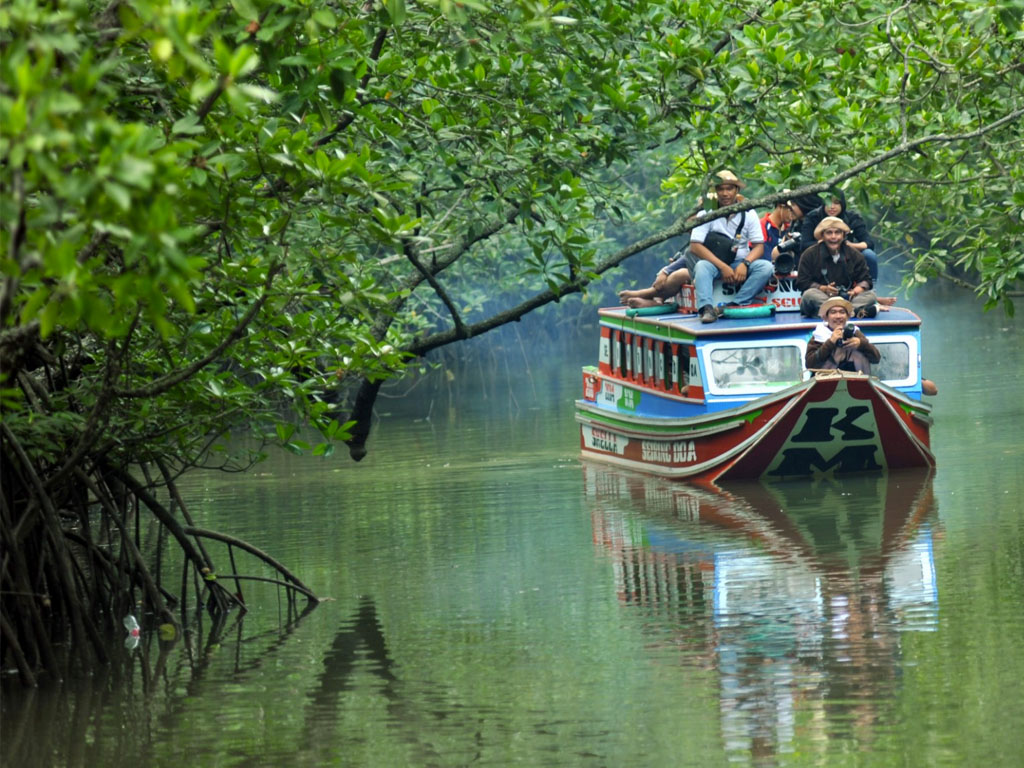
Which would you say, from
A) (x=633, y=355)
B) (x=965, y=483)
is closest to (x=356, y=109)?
(x=965, y=483)

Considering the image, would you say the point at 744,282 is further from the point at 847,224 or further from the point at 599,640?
the point at 599,640

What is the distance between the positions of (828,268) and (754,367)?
1.30 m

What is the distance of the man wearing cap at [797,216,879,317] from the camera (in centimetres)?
2077

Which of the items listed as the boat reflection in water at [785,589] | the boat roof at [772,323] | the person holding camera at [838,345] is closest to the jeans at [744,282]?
the boat roof at [772,323]

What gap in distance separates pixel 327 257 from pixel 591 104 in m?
3.51

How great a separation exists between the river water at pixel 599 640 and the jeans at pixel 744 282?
83.5 inches

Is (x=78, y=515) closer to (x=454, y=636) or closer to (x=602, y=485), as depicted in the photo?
(x=454, y=636)

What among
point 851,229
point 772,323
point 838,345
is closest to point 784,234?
point 851,229

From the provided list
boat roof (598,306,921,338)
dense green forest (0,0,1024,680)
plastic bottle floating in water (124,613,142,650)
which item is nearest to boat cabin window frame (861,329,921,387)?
boat roof (598,306,921,338)

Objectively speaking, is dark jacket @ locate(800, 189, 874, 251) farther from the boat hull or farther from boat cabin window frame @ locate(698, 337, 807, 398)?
the boat hull

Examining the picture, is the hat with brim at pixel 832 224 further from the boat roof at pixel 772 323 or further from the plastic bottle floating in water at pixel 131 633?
the plastic bottle floating in water at pixel 131 633

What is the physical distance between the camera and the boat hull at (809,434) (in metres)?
19.7

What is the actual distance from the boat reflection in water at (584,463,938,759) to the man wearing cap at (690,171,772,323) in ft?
6.93

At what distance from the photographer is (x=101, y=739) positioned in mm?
10164
